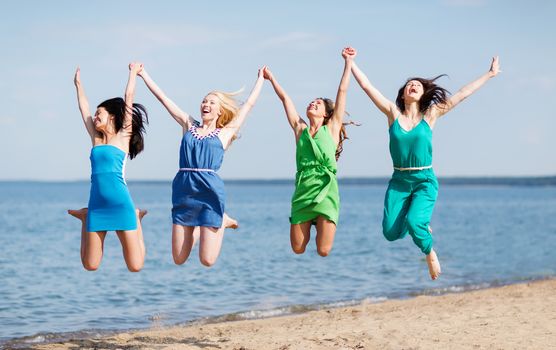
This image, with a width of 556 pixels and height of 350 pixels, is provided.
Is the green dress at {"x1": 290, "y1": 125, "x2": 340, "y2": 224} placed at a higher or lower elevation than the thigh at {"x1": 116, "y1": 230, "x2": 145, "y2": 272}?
higher

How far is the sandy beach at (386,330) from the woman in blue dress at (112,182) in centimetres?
320

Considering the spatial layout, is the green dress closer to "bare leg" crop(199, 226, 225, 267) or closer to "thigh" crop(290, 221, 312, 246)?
"thigh" crop(290, 221, 312, 246)

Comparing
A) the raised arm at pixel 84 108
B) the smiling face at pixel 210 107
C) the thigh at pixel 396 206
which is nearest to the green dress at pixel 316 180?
the thigh at pixel 396 206

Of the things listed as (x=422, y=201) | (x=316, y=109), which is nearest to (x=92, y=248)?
(x=316, y=109)

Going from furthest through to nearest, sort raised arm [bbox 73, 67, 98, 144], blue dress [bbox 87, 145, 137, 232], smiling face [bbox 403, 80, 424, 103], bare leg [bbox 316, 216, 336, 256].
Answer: smiling face [bbox 403, 80, 424, 103] → bare leg [bbox 316, 216, 336, 256] → raised arm [bbox 73, 67, 98, 144] → blue dress [bbox 87, 145, 137, 232]

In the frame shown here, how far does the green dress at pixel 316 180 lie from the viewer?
30.5ft

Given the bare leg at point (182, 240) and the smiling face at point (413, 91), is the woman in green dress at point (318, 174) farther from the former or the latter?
the bare leg at point (182, 240)

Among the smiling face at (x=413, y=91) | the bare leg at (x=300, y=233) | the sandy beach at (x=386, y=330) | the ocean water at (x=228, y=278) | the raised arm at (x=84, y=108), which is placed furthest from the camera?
the ocean water at (x=228, y=278)

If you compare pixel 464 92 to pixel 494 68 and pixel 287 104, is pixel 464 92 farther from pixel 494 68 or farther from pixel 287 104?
pixel 287 104

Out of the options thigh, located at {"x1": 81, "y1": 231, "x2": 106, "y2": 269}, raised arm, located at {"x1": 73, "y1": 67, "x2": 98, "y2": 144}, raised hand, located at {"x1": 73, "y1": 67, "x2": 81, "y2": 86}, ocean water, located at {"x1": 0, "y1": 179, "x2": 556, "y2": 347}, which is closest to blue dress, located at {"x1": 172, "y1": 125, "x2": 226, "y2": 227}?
thigh, located at {"x1": 81, "y1": 231, "x2": 106, "y2": 269}

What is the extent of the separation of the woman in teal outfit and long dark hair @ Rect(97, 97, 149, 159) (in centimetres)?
258

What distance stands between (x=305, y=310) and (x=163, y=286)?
5853 millimetres

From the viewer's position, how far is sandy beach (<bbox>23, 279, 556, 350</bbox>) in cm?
1165

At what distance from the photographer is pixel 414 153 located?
938 cm
